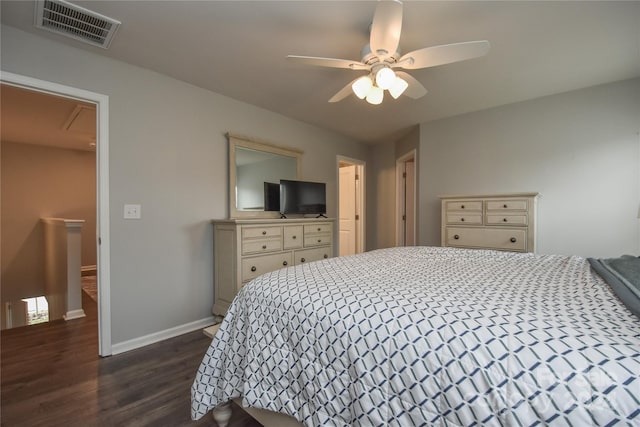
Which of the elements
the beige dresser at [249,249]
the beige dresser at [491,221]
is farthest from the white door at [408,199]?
the beige dresser at [249,249]

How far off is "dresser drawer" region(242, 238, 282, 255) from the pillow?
232 cm

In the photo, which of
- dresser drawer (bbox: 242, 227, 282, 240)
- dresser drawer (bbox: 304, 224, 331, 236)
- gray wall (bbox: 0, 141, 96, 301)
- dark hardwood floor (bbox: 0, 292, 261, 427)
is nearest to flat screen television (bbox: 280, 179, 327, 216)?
dresser drawer (bbox: 304, 224, 331, 236)

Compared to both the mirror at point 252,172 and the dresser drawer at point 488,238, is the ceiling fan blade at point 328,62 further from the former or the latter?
the dresser drawer at point 488,238

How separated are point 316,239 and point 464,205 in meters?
1.68

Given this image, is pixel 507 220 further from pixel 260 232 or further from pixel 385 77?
pixel 260 232

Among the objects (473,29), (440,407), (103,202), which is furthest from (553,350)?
(103,202)

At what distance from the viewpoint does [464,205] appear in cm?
297

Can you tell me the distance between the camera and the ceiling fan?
1.38 metres

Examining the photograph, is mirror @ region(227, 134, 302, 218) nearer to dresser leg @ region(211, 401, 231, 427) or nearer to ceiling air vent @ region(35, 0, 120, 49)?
ceiling air vent @ region(35, 0, 120, 49)

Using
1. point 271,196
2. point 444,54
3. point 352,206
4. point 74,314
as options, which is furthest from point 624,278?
point 74,314

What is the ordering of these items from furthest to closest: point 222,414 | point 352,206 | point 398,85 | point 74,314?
1. point 352,206
2. point 74,314
3. point 398,85
4. point 222,414

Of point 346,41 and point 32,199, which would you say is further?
point 32,199

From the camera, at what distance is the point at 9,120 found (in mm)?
3326

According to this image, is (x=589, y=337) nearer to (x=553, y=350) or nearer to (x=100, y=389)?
(x=553, y=350)
